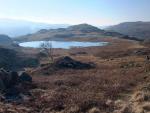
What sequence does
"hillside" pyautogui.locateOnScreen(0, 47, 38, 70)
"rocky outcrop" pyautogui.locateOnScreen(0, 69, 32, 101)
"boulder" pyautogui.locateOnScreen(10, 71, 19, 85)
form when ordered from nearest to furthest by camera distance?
"rocky outcrop" pyautogui.locateOnScreen(0, 69, 32, 101) → "boulder" pyautogui.locateOnScreen(10, 71, 19, 85) → "hillside" pyautogui.locateOnScreen(0, 47, 38, 70)

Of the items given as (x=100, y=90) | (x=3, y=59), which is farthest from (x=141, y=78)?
(x=3, y=59)

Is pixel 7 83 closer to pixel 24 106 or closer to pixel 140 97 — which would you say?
pixel 24 106

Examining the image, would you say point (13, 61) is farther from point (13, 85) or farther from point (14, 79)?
point (13, 85)

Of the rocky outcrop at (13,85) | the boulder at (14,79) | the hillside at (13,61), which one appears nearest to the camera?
the rocky outcrop at (13,85)

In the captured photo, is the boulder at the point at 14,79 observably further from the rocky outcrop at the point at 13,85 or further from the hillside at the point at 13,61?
the hillside at the point at 13,61

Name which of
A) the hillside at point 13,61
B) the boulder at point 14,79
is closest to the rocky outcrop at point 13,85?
the boulder at point 14,79

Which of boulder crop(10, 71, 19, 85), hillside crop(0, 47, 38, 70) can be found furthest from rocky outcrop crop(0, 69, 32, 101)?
hillside crop(0, 47, 38, 70)

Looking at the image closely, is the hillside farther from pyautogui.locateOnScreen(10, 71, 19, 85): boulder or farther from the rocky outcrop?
pyautogui.locateOnScreen(10, 71, 19, 85): boulder

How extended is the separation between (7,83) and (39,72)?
17036mm

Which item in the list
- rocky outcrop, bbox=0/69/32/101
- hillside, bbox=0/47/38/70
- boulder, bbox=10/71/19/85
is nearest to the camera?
rocky outcrop, bbox=0/69/32/101

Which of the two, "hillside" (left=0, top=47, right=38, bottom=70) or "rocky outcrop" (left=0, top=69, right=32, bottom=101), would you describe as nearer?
"rocky outcrop" (left=0, top=69, right=32, bottom=101)

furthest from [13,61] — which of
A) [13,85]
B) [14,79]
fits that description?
[13,85]

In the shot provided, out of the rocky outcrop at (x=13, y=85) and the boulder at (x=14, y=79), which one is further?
the boulder at (x=14, y=79)

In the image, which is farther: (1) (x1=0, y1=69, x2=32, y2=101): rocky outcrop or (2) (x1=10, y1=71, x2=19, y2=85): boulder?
(2) (x1=10, y1=71, x2=19, y2=85): boulder
